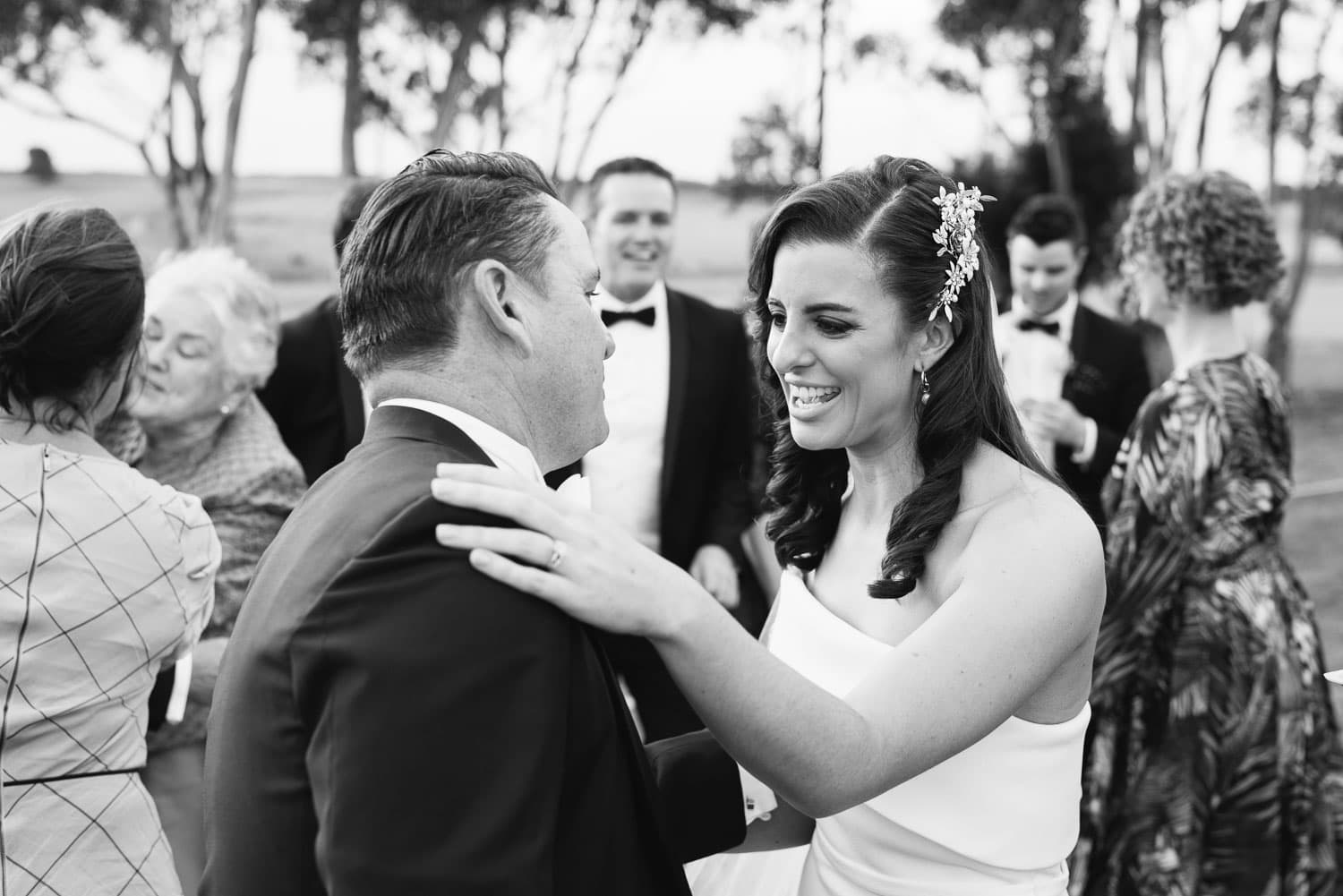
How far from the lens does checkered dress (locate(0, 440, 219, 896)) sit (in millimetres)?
2232

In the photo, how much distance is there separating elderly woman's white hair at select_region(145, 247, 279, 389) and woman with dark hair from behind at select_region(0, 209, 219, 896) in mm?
1149

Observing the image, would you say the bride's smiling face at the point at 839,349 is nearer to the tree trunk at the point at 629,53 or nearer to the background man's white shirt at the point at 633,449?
the background man's white shirt at the point at 633,449

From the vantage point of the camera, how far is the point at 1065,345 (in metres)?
5.63

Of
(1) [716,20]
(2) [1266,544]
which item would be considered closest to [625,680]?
(2) [1266,544]

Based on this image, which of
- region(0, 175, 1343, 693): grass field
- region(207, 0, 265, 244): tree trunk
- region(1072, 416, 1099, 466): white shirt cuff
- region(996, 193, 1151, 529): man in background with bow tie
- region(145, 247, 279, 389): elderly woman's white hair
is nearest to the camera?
region(145, 247, 279, 389): elderly woman's white hair

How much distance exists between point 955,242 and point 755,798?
3.68ft

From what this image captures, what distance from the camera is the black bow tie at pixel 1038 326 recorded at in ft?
18.6

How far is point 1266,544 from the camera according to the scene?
13.5 feet

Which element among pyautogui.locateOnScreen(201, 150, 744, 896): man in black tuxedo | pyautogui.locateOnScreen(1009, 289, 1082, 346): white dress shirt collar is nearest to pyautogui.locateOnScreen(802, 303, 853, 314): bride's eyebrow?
pyautogui.locateOnScreen(201, 150, 744, 896): man in black tuxedo

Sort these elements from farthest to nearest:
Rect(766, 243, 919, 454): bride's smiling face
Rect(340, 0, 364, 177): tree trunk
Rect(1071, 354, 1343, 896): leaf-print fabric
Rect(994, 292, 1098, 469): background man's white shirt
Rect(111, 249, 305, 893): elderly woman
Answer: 1. Rect(340, 0, 364, 177): tree trunk
2. Rect(994, 292, 1098, 469): background man's white shirt
3. Rect(1071, 354, 1343, 896): leaf-print fabric
4. Rect(111, 249, 305, 893): elderly woman
5. Rect(766, 243, 919, 454): bride's smiling face

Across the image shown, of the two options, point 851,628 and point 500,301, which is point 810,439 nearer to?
point 851,628

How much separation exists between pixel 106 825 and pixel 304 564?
1.16 meters

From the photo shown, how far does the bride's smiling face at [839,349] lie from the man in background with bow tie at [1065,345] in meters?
2.94

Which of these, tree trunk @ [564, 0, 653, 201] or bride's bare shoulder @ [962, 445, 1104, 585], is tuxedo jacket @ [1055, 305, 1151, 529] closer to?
bride's bare shoulder @ [962, 445, 1104, 585]
